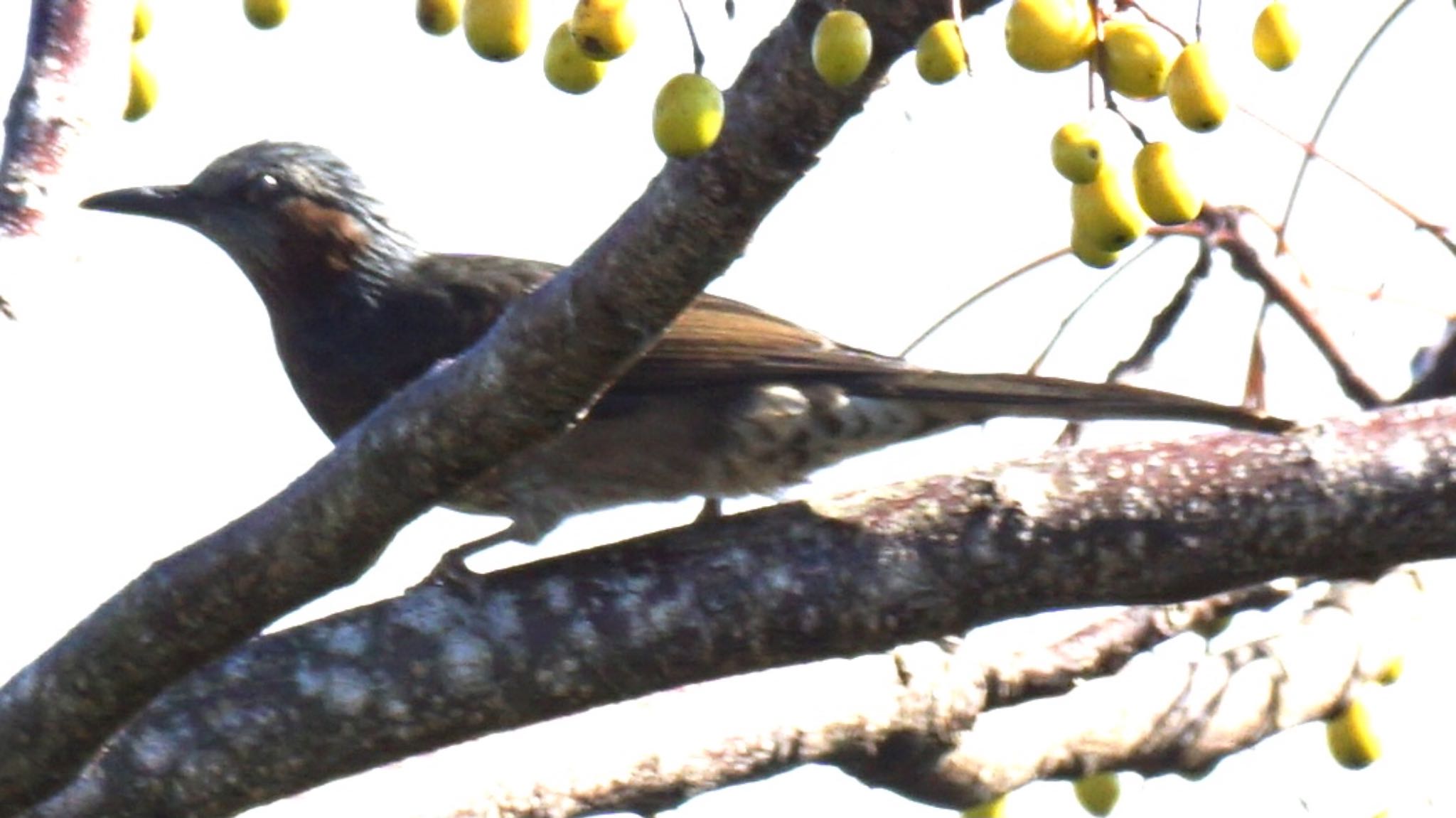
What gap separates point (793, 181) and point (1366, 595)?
236 centimetres

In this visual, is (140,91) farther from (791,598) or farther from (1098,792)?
(1098,792)

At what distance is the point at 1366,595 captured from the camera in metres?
4.43

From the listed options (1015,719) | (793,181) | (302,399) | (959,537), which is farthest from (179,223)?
(793,181)

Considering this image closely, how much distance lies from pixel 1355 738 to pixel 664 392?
5.16 feet

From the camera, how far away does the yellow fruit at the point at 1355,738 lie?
4.22 m

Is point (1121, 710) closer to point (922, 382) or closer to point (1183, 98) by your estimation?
point (922, 382)

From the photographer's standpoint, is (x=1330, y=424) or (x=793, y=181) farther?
(x=1330, y=424)

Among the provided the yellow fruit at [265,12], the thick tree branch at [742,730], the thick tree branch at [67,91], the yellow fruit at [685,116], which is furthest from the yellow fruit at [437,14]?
the thick tree branch at [742,730]

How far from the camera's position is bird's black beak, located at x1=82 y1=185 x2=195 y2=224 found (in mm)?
5215

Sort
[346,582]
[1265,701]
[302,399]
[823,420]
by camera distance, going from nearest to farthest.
Answer: [346,582]
[1265,701]
[823,420]
[302,399]

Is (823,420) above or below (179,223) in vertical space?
below

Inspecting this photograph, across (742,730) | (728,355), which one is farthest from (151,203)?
(742,730)

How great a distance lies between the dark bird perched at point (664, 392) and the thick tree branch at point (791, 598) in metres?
0.49

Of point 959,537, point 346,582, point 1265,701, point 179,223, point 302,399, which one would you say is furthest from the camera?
point 179,223
